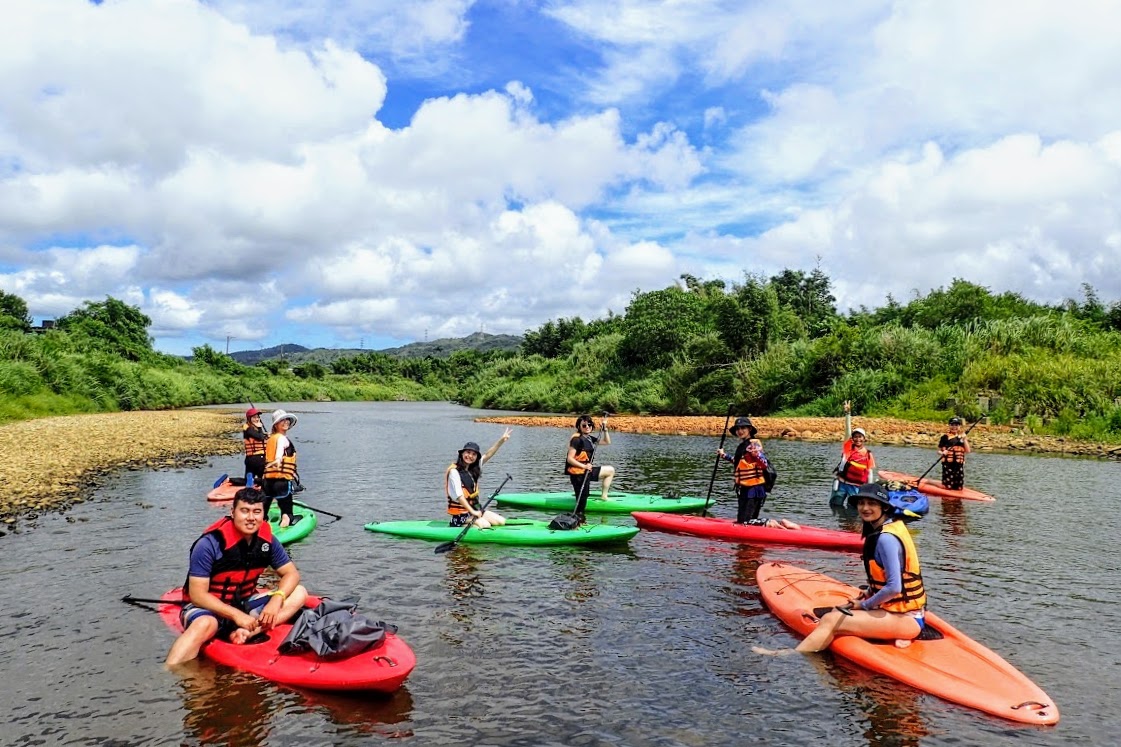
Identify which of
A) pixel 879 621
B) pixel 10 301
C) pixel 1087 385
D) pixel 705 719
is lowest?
pixel 705 719

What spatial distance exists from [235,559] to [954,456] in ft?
47.3

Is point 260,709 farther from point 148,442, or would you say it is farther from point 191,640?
point 148,442

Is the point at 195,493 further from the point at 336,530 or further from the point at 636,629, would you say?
the point at 636,629

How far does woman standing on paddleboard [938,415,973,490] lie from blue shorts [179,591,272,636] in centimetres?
1383

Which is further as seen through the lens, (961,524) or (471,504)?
(961,524)

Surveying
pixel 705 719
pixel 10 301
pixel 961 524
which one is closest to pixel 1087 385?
pixel 961 524

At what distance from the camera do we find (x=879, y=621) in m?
6.88

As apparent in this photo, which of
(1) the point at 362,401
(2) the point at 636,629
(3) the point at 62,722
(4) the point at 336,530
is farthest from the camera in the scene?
(1) the point at 362,401

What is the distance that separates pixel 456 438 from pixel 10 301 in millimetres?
49560

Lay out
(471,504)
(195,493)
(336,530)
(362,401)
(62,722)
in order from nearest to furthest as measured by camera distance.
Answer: (62,722)
(471,504)
(336,530)
(195,493)
(362,401)

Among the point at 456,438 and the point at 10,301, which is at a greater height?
the point at 10,301

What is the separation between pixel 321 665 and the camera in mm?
6223

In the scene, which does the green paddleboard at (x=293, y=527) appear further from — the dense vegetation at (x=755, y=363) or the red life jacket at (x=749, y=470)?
the dense vegetation at (x=755, y=363)

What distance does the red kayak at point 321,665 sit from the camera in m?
6.05
